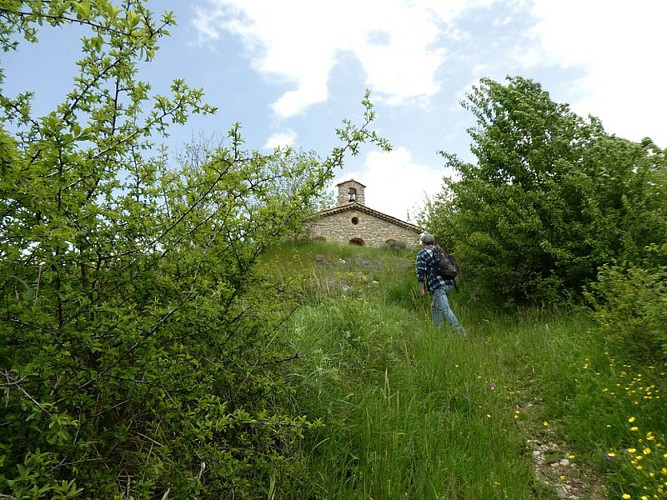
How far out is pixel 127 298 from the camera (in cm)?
200

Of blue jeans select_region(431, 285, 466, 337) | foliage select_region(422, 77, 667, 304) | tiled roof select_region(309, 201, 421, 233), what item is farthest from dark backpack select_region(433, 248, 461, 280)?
tiled roof select_region(309, 201, 421, 233)

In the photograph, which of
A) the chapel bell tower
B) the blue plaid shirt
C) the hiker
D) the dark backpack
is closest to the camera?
the hiker

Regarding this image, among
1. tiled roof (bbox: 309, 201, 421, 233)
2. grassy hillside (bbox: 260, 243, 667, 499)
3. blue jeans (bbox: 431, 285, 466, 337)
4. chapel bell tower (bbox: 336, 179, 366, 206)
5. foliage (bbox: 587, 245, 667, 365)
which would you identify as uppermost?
chapel bell tower (bbox: 336, 179, 366, 206)

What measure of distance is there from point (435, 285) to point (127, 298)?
19.0ft

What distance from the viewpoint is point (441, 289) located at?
6922mm

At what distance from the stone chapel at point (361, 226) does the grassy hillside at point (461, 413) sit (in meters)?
22.8

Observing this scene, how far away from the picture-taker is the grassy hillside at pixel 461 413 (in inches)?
Result: 108

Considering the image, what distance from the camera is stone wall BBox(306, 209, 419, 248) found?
29.0m

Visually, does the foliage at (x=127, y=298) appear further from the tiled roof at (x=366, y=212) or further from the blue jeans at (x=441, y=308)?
the tiled roof at (x=366, y=212)

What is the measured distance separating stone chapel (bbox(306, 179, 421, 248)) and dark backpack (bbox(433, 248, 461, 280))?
2059cm

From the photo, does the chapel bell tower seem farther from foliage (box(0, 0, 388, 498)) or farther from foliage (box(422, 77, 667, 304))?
foliage (box(0, 0, 388, 498))

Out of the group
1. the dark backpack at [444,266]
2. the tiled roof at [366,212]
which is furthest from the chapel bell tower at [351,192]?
the dark backpack at [444,266]

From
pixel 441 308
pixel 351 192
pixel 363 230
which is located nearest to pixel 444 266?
pixel 441 308


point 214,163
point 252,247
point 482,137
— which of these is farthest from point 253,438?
point 482,137
